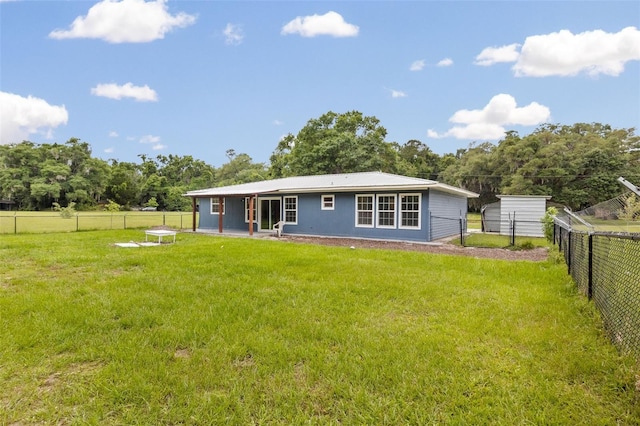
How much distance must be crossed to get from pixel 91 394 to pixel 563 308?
5.13 metres

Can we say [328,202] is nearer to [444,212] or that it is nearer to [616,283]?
[444,212]

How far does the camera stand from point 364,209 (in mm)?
13641

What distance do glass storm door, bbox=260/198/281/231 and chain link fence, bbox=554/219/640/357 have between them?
43.1 feet

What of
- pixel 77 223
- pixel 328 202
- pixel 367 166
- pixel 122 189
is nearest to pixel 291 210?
pixel 328 202

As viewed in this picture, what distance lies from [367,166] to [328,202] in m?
18.2

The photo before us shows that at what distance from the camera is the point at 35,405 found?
223 centimetres

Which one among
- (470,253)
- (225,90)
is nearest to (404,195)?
(470,253)

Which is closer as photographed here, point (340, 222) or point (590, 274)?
point (590, 274)

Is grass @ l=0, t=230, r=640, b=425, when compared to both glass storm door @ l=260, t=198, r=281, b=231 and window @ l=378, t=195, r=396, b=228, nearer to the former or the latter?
window @ l=378, t=195, r=396, b=228

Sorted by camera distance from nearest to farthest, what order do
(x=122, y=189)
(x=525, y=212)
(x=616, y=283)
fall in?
(x=616, y=283)
(x=525, y=212)
(x=122, y=189)

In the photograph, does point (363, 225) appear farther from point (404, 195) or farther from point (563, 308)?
point (563, 308)

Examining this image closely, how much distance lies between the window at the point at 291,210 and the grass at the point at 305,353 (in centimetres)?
976

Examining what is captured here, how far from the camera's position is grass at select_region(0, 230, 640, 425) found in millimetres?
2178

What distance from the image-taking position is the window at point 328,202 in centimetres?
1436
